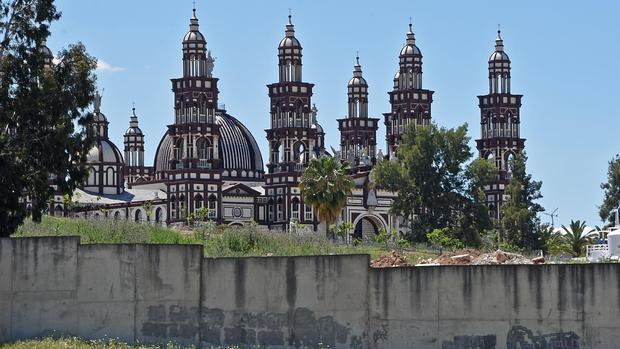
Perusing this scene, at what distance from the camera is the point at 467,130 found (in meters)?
126

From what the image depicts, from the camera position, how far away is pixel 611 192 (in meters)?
125

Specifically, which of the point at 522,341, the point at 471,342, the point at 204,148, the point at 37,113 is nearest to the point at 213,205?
the point at 204,148

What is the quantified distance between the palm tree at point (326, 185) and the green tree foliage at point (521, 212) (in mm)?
16288

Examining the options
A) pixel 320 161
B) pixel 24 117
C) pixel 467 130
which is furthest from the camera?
pixel 467 130

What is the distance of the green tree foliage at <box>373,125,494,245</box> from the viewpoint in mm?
124250

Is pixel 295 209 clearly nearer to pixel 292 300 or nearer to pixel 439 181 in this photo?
pixel 439 181

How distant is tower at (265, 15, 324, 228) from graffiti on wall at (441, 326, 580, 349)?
92.1m

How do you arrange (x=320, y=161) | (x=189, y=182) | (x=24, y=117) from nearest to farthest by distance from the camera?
1. (x=24, y=117)
2. (x=320, y=161)
3. (x=189, y=182)

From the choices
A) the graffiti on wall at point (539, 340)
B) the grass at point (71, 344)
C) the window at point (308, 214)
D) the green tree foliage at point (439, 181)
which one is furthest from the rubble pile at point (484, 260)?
the window at point (308, 214)

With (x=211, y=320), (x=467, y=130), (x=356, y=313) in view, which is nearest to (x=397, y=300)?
(x=356, y=313)

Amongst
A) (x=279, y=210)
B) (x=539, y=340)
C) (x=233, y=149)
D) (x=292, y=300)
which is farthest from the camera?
(x=233, y=149)

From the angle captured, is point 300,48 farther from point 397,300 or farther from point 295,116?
point 397,300

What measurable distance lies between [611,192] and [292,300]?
84.8 metres

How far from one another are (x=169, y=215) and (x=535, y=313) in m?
94.5
